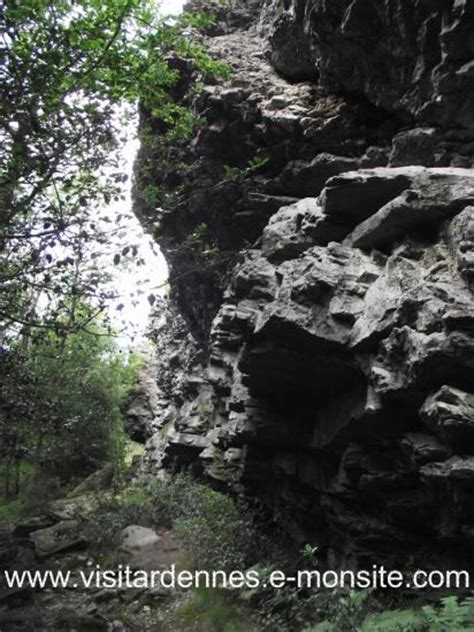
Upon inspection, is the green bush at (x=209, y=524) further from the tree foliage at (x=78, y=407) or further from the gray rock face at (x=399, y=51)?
the gray rock face at (x=399, y=51)

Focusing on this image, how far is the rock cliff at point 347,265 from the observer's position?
6.74m

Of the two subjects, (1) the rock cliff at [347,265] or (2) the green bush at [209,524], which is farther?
(2) the green bush at [209,524]

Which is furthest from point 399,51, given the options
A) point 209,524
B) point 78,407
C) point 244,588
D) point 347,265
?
point 78,407

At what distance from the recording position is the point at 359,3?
11859 millimetres

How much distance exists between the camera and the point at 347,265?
328 inches

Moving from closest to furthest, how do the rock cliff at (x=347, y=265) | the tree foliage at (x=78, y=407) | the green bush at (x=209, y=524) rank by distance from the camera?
the rock cliff at (x=347, y=265), the green bush at (x=209, y=524), the tree foliage at (x=78, y=407)

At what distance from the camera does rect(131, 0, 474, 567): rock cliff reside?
22.1 ft

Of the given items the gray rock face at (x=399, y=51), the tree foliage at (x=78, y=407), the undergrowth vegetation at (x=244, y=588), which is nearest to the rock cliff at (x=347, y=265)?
the gray rock face at (x=399, y=51)

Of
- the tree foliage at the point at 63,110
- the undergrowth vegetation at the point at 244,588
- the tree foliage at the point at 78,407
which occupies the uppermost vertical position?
the tree foliage at the point at 63,110

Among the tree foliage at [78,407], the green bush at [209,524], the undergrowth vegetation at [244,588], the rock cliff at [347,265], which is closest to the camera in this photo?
the undergrowth vegetation at [244,588]

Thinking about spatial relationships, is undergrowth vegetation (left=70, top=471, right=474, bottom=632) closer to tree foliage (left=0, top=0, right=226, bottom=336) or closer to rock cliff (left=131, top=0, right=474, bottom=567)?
rock cliff (left=131, top=0, right=474, bottom=567)

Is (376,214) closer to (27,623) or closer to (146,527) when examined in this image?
(27,623)

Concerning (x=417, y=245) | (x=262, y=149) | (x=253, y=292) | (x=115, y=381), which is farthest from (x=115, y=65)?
(x=115, y=381)

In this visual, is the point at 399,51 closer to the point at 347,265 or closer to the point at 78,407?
the point at 347,265
